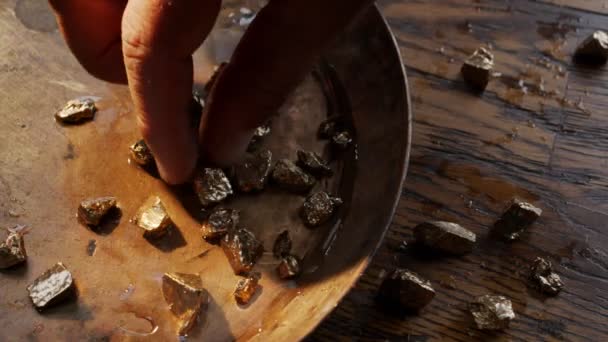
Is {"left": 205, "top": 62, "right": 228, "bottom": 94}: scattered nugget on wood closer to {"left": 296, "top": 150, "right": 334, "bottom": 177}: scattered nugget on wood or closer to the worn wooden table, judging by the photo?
{"left": 296, "top": 150, "right": 334, "bottom": 177}: scattered nugget on wood

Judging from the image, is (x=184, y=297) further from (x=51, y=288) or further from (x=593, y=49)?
(x=593, y=49)

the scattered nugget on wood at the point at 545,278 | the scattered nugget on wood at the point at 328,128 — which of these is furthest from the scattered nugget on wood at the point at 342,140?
the scattered nugget on wood at the point at 545,278

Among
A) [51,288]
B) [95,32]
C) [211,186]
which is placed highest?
[95,32]

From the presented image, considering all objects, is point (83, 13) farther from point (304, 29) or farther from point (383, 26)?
point (383, 26)

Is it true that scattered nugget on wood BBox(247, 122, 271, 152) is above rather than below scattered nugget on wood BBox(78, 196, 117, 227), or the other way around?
above

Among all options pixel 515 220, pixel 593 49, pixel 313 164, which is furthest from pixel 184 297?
pixel 593 49

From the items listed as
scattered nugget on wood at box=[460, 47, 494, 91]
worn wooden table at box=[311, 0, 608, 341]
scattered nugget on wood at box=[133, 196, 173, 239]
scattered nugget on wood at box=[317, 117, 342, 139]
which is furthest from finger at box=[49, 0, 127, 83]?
scattered nugget on wood at box=[460, 47, 494, 91]

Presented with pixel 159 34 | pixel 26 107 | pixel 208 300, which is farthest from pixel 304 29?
pixel 26 107
